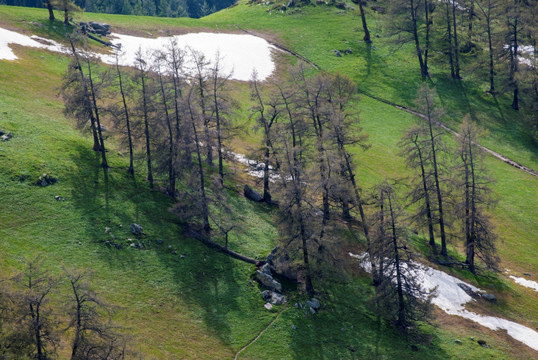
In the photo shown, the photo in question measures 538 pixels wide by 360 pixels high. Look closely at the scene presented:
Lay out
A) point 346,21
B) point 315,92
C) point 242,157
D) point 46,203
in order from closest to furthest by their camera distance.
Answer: point 46,203, point 315,92, point 242,157, point 346,21

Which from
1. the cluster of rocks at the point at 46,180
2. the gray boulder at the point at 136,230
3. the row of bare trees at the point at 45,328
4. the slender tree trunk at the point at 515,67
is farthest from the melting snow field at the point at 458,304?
the slender tree trunk at the point at 515,67

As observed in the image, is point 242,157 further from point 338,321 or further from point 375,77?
point 375,77

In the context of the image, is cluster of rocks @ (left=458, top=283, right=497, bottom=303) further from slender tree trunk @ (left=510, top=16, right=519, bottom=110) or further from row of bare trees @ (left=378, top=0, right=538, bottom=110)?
slender tree trunk @ (left=510, top=16, right=519, bottom=110)

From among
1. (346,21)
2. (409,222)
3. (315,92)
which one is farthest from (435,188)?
(346,21)

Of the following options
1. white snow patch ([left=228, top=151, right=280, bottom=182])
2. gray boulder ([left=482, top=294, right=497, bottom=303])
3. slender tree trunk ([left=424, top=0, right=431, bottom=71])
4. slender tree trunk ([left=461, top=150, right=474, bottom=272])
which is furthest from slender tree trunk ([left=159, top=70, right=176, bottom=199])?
slender tree trunk ([left=424, top=0, right=431, bottom=71])

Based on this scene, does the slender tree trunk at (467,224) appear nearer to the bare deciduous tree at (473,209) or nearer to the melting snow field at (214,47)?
the bare deciduous tree at (473,209)

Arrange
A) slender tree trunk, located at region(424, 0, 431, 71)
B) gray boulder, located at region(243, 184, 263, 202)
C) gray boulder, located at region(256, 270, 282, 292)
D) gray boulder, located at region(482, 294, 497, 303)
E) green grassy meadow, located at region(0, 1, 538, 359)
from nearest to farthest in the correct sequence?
green grassy meadow, located at region(0, 1, 538, 359) < gray boulder, located at region(256, 270, 282, 292) < gray boulder, located at region(482, 294, 497, 303) < gray boulder, located at region(243, 184, 263, 202) < slender tree trunk, located at region(424, 0, 431, 71)
